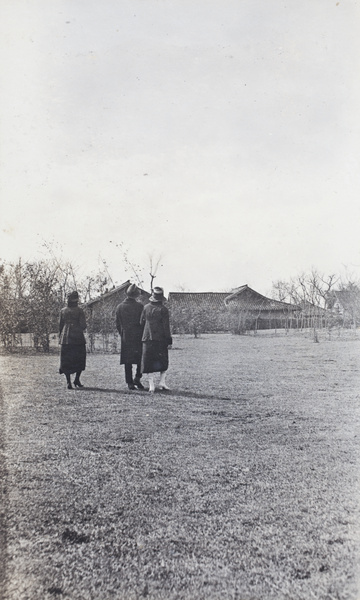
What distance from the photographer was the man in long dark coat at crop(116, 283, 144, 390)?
290 inches

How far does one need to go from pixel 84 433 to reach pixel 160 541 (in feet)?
7.58

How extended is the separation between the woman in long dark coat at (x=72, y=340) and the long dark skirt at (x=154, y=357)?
41.8 inches

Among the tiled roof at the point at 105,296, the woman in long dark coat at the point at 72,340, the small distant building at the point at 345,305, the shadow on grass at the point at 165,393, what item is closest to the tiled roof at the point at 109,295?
the tiled roof at the point at 105,296

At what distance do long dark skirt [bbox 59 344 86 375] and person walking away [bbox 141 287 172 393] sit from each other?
1068mm

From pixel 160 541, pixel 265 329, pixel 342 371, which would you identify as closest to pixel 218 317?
pixel 265 329

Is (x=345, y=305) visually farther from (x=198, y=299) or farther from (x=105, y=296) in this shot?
(x=105, y=296)

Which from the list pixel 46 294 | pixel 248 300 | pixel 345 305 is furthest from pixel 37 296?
pixel 248 300

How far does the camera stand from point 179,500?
296cm

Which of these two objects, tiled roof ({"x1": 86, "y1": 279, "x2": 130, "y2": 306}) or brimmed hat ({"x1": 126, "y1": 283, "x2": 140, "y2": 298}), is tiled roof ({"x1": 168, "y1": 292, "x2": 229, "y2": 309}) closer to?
tiled roof ({"x1": 86, "y1": 279, "x2": 130, "y2": 306})

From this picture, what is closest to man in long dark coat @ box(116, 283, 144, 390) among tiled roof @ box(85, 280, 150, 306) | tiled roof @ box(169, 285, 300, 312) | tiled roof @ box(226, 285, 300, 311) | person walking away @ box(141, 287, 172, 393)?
person walking away @ box(141, 287, 172, 393)

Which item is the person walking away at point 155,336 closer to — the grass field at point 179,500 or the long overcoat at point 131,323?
the long overcoat at point 131,323

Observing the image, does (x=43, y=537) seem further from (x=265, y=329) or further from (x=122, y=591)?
(x=265, y=329)

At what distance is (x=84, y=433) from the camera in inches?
180

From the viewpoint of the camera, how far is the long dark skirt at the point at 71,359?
23.7 ft
